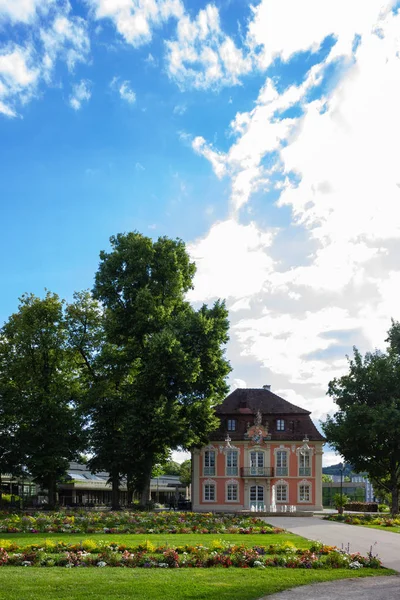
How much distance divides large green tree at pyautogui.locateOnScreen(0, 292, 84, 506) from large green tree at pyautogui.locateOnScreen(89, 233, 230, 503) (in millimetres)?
2585

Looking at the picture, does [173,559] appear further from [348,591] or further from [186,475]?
[186,475]

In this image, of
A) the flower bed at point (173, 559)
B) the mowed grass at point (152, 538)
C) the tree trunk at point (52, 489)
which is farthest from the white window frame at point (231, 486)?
the flower bed at point (173, 559)

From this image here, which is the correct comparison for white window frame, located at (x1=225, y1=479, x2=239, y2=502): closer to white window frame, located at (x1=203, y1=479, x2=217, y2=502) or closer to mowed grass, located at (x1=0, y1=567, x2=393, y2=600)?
white window frame, located at (x1=203, y1=479, x2=217, y2=502)

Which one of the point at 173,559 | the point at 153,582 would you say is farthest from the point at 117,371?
the point at 153,582

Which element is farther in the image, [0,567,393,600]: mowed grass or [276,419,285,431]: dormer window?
[276,419,285,431]: dormer window

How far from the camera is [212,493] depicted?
2088 inches

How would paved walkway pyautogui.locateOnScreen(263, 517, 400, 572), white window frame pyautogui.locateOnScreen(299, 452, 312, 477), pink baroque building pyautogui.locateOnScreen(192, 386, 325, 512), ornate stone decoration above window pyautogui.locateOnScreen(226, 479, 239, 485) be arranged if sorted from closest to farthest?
paved walkway pyautogui.locateOnScreen(263, 517, 400, 572) → pink baroque building pyautogui.locateOnScreen(192, 386, 325, 512) → white window frame pyautogui.locateOnScreen(299, 452, 312, 477) → ornate stone decoration above window pyautogui.locateOnScreen(226, 479, 239, 485)

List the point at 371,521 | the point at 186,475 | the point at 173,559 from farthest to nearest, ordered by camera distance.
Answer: the point at 186,475, the point at 371,521, the point at 173,559

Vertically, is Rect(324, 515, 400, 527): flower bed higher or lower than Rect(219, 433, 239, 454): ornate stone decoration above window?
lower

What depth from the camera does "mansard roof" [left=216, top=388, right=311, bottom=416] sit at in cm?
5475

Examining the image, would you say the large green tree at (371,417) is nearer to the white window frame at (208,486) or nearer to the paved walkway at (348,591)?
the white window frame at (208,486)

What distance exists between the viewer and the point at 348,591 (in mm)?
11617

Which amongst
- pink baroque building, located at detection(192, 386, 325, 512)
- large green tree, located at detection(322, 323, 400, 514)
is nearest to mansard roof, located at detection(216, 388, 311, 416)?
pink baroque building, located at detection(192, 386, 325, 512)

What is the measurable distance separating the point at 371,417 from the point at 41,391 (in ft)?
70.3
